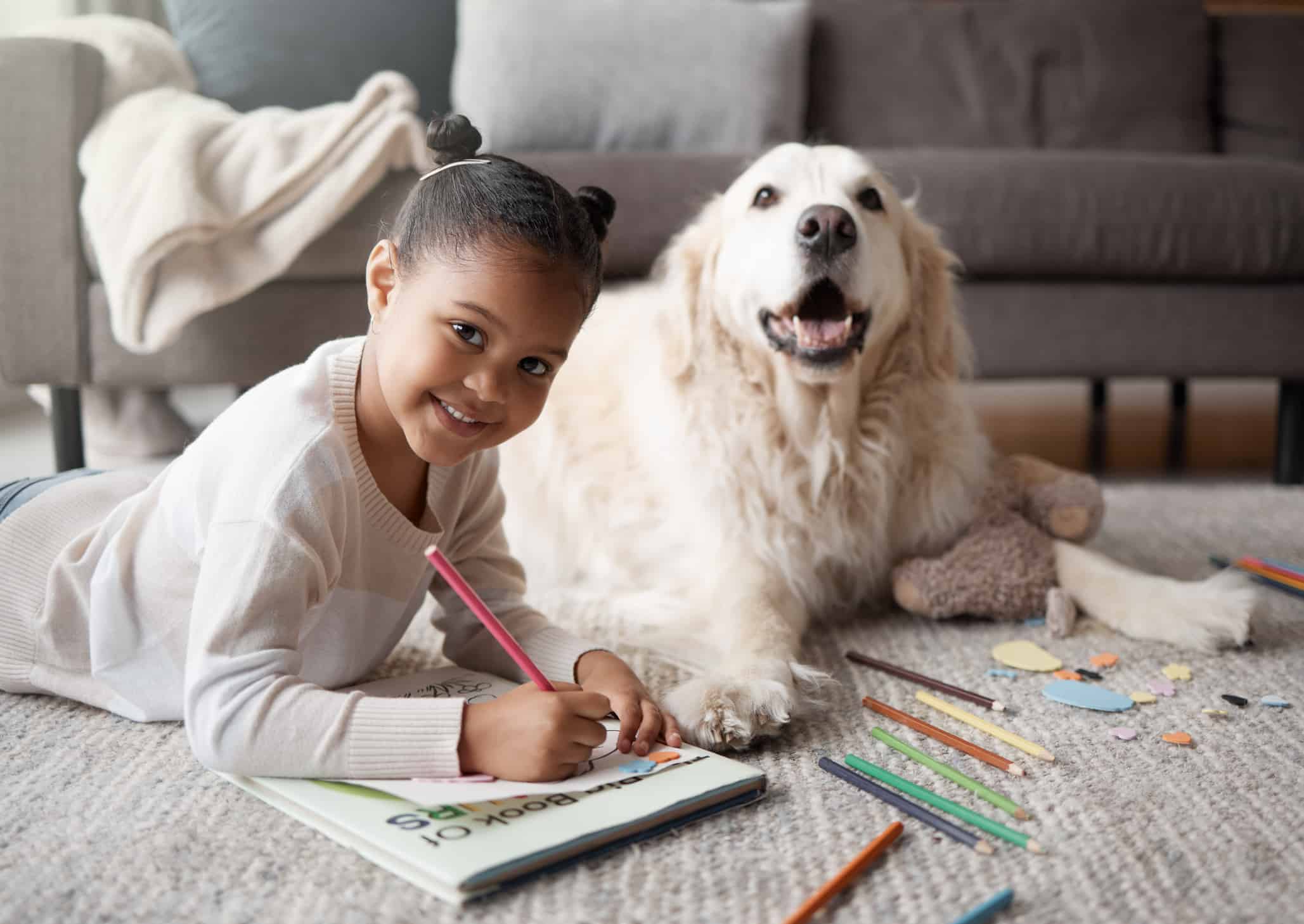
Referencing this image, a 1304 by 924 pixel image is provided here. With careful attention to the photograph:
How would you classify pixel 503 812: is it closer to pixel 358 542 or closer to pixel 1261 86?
pixel 358 542

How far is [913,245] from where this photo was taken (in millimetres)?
1706

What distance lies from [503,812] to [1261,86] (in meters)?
3.59

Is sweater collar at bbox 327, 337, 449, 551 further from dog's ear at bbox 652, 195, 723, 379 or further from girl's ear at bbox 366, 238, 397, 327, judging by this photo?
dog's ear at bbox 652, 195, 723, 379

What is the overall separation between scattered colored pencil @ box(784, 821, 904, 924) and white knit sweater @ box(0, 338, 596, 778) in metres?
0.31

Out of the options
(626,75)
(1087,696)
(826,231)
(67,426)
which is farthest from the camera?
(626,75)

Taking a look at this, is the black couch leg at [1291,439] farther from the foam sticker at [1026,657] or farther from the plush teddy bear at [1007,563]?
the foam sticker at [1026,657]

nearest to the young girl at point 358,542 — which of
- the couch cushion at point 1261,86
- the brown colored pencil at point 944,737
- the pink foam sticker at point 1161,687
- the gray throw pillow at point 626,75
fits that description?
the brown colored pencil at point 944,737

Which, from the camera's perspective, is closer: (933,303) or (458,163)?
(458,163)

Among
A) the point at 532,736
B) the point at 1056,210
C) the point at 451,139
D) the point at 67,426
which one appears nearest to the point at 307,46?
the point at 67,426

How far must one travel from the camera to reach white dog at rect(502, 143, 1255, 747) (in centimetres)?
151

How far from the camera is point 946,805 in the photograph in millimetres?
902

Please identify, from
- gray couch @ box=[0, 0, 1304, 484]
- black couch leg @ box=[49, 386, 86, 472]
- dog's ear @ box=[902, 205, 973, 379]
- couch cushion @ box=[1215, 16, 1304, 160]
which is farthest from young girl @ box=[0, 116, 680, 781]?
couch cushion @ box=[1215, 16, 1304, 160]

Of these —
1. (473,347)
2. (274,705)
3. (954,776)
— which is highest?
(473,347)

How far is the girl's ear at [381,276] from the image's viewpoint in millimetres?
997
